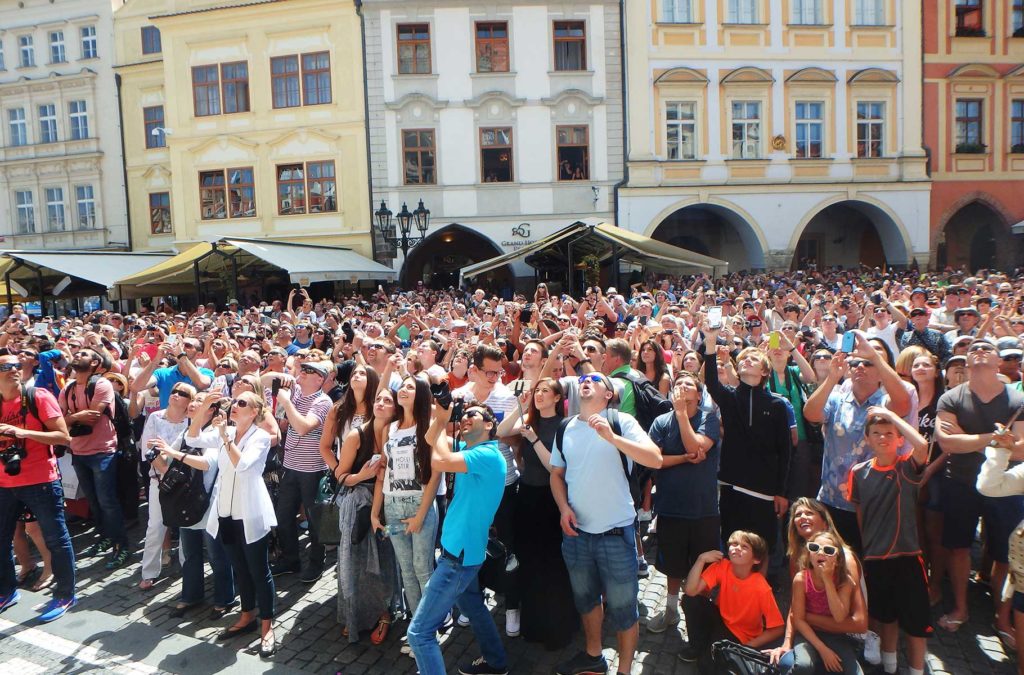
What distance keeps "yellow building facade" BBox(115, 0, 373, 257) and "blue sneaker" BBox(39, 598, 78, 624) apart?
666 inches

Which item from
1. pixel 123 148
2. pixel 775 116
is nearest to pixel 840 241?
pixel 775 116

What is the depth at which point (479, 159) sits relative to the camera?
2077 centimetres

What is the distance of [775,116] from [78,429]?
68.0ft

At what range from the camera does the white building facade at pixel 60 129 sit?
25.3 meters

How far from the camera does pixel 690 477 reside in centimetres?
432

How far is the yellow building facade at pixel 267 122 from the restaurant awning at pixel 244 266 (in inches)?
94.2

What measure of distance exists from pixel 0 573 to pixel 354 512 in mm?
3108

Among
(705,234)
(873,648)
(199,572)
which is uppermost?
(705,234)

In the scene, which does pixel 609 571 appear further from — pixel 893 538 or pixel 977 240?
pixel 977 240

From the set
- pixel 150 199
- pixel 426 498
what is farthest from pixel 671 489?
pixel 150 199

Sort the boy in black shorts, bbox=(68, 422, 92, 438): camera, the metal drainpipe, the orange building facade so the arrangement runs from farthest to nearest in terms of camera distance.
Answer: the metal drainpipe → the orange building facade → bbox=(68, 422, 92, 438): camera → the boy in black shorts

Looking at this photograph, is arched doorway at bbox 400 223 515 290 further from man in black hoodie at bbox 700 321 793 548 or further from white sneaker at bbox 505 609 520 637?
white sneaker at bbox 505 609 520 637

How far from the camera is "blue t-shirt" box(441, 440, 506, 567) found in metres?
3.75

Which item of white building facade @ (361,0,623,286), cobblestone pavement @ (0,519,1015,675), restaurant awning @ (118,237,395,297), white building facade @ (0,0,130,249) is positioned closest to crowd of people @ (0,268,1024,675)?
cobblestone pavement @ (0,519,1015,675)
